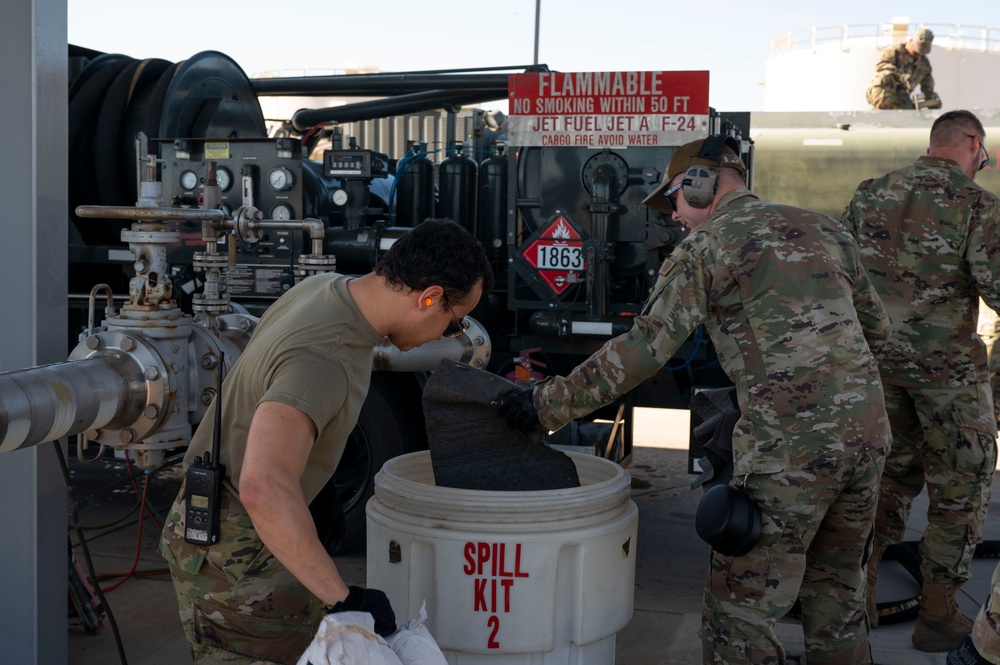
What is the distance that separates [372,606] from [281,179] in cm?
375

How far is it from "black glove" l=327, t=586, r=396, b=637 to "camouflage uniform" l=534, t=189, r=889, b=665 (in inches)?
45.2

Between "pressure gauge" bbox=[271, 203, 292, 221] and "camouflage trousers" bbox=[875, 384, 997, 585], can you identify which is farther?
"pressure gauge" bbox=[271, 203, 292, 221]

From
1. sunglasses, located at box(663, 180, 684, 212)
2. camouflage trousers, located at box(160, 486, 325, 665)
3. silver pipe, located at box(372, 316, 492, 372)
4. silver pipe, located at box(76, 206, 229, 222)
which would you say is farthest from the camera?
silver pipe, located at box(372, 316, 492, 372)

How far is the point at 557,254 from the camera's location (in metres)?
5.13

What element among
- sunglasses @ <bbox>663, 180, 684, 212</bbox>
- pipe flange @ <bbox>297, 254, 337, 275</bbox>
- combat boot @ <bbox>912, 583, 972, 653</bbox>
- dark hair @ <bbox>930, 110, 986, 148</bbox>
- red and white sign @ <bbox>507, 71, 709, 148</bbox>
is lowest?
combat boot @ <bbox>912, 583, 972, 653</bbox>

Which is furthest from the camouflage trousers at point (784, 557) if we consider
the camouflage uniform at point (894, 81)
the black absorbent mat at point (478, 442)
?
the camouflage uniform at point (894, 81)

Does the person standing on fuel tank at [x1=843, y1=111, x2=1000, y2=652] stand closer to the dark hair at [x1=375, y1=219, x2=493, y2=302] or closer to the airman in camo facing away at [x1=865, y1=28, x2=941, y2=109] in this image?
the dark hair at [x1=375, y1=219, x2=493, y2=302]

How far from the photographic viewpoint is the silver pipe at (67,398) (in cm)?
288

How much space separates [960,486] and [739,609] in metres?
1.67

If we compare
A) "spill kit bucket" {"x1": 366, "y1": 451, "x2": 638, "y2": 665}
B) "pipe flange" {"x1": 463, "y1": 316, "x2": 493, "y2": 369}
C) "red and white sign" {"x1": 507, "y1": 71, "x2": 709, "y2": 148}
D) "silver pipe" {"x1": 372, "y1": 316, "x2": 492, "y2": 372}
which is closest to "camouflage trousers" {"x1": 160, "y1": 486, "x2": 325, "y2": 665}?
"spill kit bucket" {"x1": 366, "y1": 451, "x2": 638, "y2": 665}

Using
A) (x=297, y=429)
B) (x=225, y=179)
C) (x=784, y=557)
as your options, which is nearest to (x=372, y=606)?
(x=297, y=429)

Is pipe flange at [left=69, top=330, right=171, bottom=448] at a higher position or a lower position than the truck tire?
higher

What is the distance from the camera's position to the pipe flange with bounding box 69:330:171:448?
346 centimetres

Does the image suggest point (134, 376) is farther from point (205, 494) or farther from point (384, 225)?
point (384, 225)
